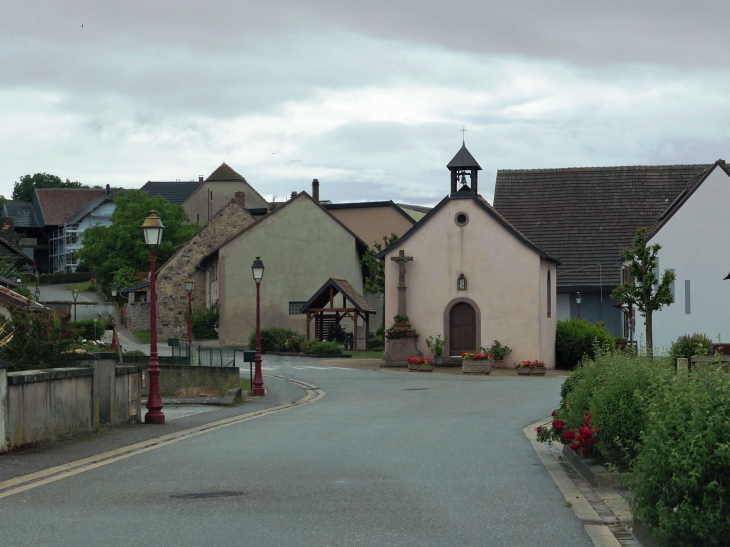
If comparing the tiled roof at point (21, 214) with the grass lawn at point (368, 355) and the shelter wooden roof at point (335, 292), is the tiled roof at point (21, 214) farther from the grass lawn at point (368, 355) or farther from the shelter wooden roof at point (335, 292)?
the grass lawn at point (368, 355)

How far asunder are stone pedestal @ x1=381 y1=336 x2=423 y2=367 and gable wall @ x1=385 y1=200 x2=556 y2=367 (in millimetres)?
697

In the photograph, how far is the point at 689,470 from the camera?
603cm

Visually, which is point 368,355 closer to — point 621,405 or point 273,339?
point 273,339

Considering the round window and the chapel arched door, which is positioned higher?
the round window

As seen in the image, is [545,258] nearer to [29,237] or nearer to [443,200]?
[443,200]

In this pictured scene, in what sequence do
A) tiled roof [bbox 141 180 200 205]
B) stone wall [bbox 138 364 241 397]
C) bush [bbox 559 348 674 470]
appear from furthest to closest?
tiled roof [bbox 141 180 200 205]
stone wall [bbox 138 364 241 397]
bush [bbox 559 348 674 470]

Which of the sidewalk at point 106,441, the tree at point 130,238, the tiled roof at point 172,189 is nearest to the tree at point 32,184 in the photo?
the tiled roof at point 172,189

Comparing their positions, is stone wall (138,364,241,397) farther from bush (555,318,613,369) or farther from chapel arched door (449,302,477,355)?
bush (555,318,613,369)

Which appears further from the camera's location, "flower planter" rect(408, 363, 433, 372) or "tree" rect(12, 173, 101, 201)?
"tree" rect(12, 173, 101, 201)

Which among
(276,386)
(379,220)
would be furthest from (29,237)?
(276,386)

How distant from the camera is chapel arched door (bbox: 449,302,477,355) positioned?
129 ft

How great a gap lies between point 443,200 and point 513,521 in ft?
105

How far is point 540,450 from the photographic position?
1310 cm

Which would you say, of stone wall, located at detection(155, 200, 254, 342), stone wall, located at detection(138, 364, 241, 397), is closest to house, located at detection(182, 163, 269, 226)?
stone wall, located at detection(155, 200, 254, 342)
